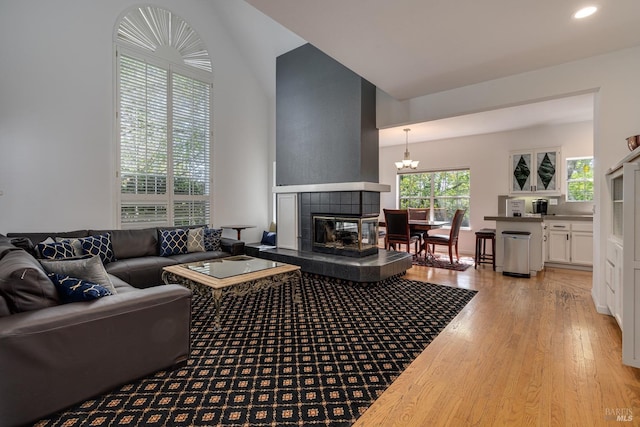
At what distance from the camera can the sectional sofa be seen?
1.44 metres

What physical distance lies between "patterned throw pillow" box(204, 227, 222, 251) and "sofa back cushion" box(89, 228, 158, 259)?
68 centimetres

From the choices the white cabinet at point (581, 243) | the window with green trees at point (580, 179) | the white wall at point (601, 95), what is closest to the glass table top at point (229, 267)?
the white wall at point (601, 95)

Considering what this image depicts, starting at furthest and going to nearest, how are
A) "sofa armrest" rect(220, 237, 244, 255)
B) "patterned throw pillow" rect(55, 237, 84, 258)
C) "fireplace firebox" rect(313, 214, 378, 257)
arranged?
"sofa armrest" rect(220, 237, 244, 255) → "fireplace firebox" rect(313, 214, 378, 257) → "patterned throw pillow" rect(55, 237, 84, 258)

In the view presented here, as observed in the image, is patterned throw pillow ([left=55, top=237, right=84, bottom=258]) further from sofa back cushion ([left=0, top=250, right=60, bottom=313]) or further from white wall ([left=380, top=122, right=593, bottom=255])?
white wall ([left=380, top=122, right=593, bottom=255])

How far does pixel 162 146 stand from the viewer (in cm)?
489

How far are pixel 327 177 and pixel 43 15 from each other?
13.6ft

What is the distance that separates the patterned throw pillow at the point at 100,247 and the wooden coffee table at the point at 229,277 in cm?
103

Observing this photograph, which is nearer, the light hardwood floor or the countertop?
the light hardwood floor

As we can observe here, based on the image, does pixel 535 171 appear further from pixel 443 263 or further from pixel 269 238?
pixel 269 238

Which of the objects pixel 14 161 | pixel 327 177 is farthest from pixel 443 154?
pixel 14 161

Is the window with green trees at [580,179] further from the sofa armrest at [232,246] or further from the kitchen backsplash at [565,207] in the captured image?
the sofa armrest at [232,246]

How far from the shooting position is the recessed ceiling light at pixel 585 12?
2.40 meters

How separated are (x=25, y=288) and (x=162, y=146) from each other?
3.73 metres

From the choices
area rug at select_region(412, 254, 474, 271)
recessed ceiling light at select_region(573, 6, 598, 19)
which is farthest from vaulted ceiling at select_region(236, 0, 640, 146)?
area rug at select_region(412, 254, 474, 271)
